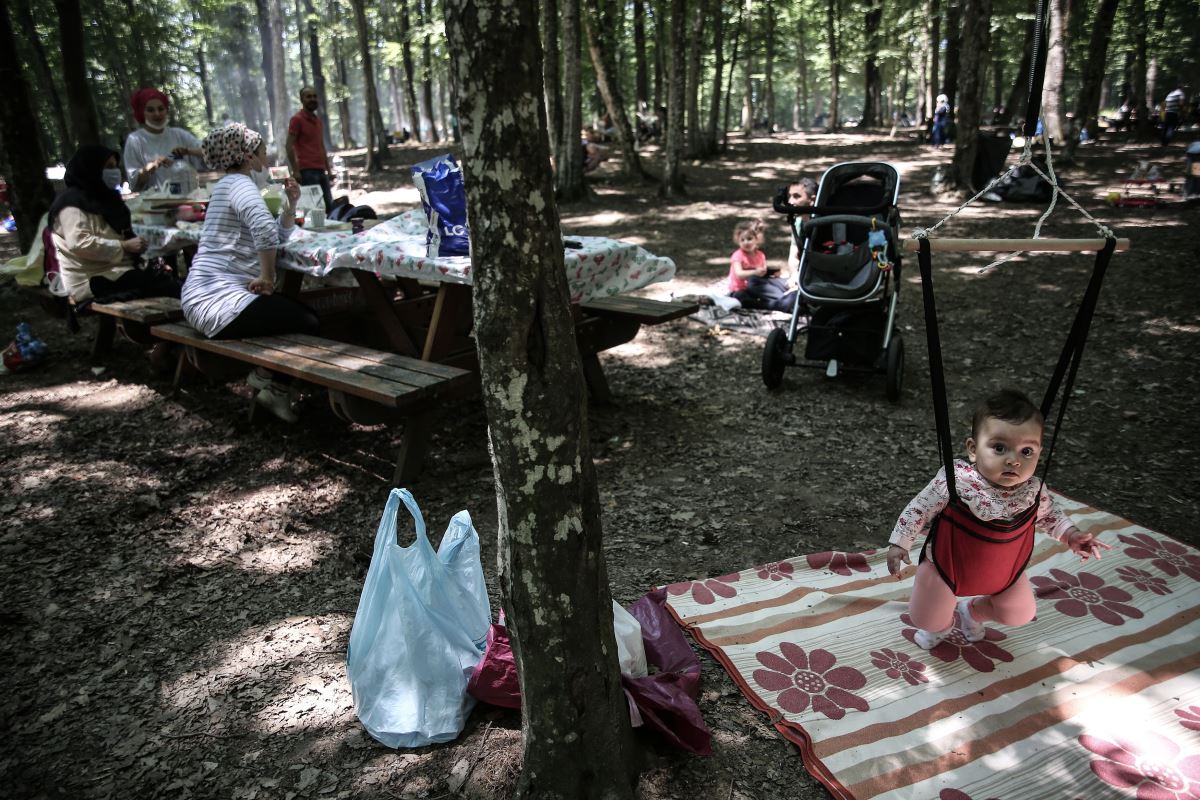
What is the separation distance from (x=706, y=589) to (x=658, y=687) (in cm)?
88

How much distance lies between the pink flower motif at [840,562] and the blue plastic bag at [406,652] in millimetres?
1695

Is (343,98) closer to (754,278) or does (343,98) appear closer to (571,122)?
(571,122)

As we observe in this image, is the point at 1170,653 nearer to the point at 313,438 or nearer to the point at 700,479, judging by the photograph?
the point at 700,479

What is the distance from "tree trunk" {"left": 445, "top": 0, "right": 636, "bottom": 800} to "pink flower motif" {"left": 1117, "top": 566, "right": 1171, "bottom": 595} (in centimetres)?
245

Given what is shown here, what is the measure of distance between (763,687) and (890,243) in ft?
11.3

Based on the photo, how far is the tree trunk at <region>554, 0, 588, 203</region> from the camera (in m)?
11.2

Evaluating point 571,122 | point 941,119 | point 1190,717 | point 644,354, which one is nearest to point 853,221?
point 644,354

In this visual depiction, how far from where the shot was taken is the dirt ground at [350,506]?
235cm

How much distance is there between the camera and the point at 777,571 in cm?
335

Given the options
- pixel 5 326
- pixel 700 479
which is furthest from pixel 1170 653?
pixel 5 326

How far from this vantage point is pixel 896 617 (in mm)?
3029

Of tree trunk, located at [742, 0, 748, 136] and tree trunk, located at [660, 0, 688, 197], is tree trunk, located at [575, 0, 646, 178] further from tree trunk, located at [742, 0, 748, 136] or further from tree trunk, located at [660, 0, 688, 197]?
tree trunk, located at [742, 0, 748, 136]

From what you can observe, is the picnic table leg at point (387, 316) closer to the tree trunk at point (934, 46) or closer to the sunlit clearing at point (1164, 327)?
the sunlit clearing at point (1164, 327)

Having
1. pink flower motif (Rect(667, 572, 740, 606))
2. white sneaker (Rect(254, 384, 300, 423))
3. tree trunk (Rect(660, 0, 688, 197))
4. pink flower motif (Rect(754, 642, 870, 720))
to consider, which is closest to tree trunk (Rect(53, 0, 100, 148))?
white sneaker (Rect(254, 384, 300, 423))
